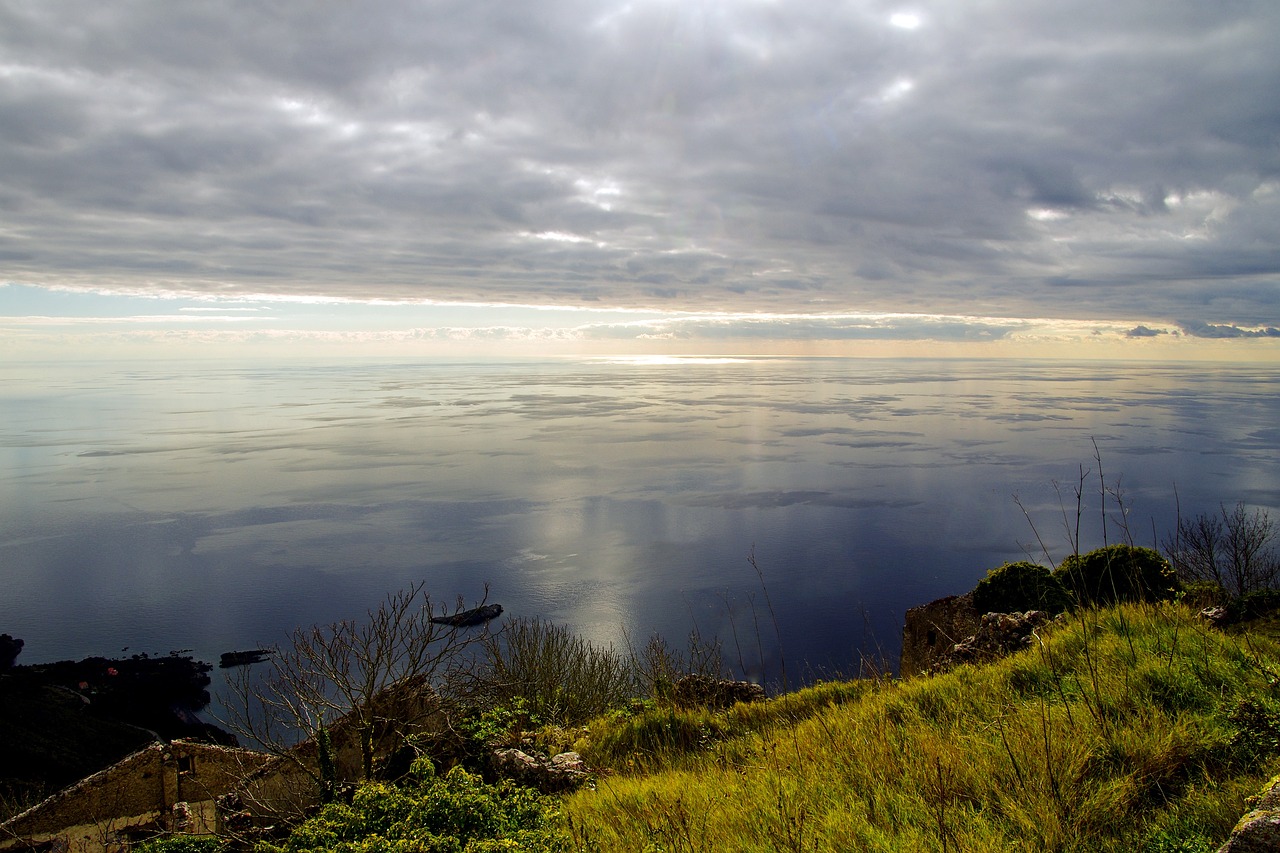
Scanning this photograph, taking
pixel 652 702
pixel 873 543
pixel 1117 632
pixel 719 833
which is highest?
pixel 1117 632

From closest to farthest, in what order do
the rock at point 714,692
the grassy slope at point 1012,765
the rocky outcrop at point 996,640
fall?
the grassy slope at point 1012,765 → the rocky outcrop at point 996,640 → the rock at point 714,692

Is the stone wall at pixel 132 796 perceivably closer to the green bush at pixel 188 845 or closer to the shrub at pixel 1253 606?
the green bush at pixel 188 845

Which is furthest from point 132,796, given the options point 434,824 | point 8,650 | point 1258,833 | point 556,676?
point 8,650

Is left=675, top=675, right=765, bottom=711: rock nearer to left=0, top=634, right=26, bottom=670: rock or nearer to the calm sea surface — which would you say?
the calm sea surface

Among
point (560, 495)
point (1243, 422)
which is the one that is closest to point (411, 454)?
point (560, 495)

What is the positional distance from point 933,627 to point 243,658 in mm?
34185

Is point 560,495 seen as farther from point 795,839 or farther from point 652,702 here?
point 795,839

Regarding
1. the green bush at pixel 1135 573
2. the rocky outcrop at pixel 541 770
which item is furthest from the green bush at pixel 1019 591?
the rocky outcrop at pixel 541 770

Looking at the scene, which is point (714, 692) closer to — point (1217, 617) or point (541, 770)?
point (541, 770)

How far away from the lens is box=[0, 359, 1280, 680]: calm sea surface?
4031cm

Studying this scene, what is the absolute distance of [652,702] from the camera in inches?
403

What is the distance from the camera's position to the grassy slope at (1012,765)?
3.88 metres

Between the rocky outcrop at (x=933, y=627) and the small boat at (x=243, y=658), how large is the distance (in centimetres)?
3182

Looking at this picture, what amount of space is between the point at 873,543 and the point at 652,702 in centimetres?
4479
